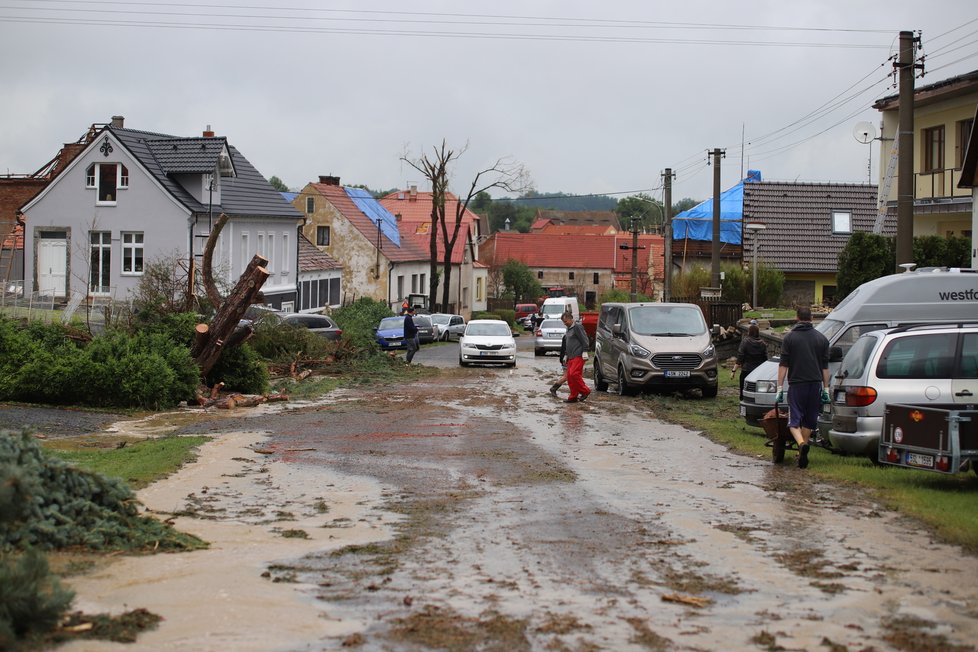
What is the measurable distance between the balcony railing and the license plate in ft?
77.7

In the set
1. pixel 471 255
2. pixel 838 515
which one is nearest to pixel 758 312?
pixel 838 515

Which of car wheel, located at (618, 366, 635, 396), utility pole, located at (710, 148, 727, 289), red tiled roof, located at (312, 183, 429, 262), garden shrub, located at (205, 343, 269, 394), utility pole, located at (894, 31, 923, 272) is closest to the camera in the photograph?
utility pole, located at (894, 31, 923, 272)

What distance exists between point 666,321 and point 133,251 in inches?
1033

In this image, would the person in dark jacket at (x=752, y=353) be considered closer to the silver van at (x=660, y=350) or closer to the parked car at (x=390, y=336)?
the silver van at (x=660, y=350)

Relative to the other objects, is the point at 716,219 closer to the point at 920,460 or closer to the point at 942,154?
the point at 942,154

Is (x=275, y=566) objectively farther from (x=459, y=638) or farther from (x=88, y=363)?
(x=88, y=363)

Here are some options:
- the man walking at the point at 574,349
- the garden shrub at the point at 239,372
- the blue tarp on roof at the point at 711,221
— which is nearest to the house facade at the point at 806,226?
the blue tarp on roof at the point at 711,221

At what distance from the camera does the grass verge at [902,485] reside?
9.14 metres

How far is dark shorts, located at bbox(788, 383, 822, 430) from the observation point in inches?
500

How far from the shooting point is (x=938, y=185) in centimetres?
3328

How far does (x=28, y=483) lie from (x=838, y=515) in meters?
6.68

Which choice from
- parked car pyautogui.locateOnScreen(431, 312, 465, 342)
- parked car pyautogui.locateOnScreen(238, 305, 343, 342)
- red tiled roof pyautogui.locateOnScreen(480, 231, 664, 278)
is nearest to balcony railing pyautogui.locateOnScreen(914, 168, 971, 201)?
parked car pyautogui.locateOnScreen(238, 305, 343, 342)

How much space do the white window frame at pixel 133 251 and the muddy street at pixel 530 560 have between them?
3073 cm

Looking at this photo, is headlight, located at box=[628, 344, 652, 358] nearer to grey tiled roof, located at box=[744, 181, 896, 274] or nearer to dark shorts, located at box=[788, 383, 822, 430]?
dark shorts, located at box=[788, 383, 822, 430]
